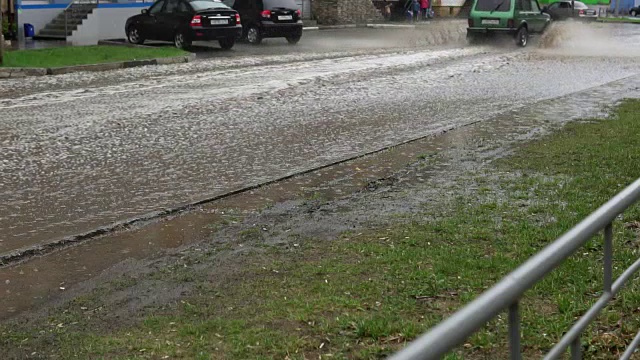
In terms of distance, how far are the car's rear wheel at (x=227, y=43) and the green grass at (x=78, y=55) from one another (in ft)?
8.19

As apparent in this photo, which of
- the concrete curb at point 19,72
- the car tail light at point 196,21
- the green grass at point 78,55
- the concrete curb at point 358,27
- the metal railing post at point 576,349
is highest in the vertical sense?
the car tail light at point 196,21

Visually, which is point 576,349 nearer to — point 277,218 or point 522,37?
point 277,218

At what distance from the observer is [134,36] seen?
28656mm

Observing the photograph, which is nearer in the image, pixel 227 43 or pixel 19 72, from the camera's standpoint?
pixel 19 72

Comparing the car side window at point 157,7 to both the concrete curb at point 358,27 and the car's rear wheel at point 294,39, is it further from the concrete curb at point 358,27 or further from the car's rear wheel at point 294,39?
the concrete curb at point 358,27

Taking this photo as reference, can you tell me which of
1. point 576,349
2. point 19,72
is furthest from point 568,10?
point 576,349

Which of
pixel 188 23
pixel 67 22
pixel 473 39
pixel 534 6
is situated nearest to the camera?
pixel 188 23

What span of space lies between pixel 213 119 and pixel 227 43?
15.2 meters

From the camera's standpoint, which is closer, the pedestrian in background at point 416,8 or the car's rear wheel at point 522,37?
the car's rear wheel at point 522,37

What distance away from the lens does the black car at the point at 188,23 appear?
26469 millimetres

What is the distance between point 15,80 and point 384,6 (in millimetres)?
35623

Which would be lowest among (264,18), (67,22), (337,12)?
(67,22)

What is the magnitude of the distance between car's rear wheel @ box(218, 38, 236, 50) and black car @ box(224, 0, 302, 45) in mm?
2506

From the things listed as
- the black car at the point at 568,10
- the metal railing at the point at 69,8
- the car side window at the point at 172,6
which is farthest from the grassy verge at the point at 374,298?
the black car at the point at 568,10
